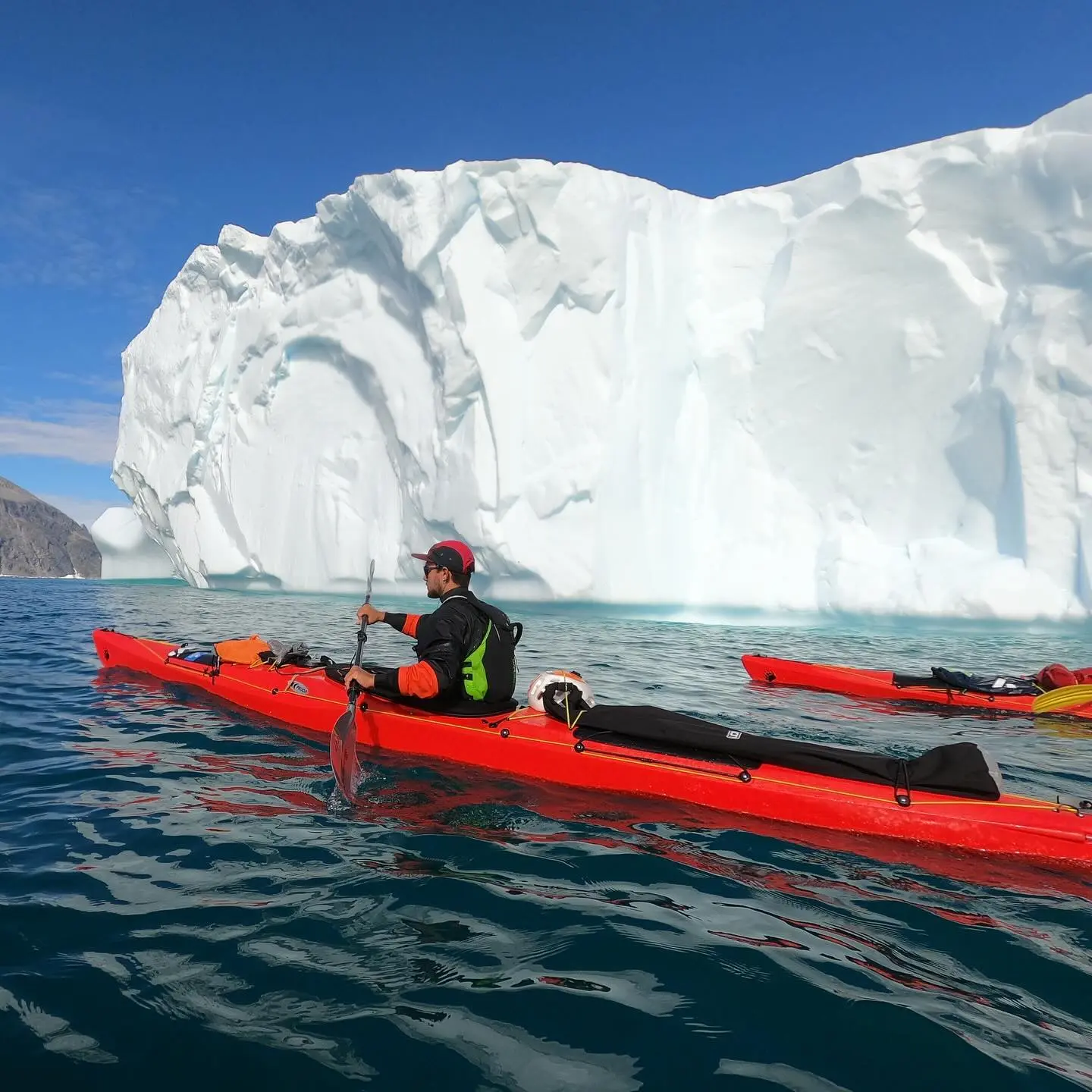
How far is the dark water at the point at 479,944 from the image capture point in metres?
1.79

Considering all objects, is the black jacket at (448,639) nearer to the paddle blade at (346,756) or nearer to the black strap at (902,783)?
the paddle blade at (346,756)

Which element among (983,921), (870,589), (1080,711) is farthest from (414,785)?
(870,589)

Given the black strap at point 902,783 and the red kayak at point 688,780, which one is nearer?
the red kayak at point 688,780

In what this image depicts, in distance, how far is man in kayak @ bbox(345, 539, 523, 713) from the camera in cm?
421

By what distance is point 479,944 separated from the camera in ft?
7.57

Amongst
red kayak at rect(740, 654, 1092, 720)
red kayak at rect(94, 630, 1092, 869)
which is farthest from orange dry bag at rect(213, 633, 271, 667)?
red kayak at rect(740, 654, 1092, 720)

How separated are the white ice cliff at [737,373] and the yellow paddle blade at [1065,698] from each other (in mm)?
8571

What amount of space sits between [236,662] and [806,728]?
14.8ft

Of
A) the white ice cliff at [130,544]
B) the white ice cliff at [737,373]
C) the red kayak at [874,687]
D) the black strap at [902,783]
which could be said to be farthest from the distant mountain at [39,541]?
the black strap at [902,783]

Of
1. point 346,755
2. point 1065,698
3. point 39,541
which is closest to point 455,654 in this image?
point 346,755

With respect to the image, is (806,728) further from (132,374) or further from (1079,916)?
(132,374)

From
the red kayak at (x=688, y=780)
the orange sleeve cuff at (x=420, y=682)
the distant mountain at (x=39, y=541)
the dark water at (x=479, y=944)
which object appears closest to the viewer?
the dark water at (x=479, y=944)

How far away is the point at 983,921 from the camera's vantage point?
8.46ft

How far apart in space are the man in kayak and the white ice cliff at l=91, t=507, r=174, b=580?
2729 cm
